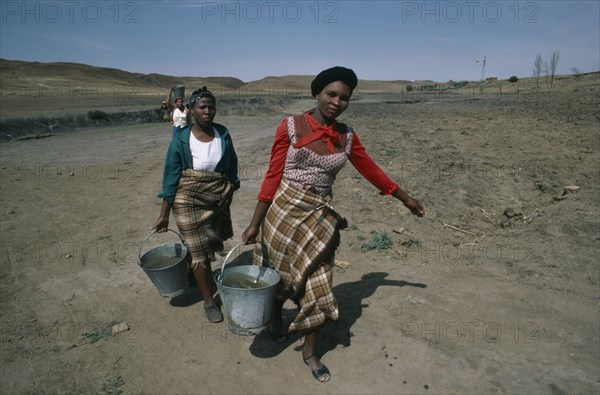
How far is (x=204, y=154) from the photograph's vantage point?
314cm

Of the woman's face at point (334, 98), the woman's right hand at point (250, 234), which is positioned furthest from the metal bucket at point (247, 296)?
the woman's face at point (334, 98)

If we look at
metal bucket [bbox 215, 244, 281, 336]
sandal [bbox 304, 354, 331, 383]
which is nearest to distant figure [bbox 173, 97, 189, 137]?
metal bucket [bbox 215, 244, 281, 336]

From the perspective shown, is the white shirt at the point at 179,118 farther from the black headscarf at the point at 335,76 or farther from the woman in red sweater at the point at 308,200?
the black headscarf at the point at 335,76

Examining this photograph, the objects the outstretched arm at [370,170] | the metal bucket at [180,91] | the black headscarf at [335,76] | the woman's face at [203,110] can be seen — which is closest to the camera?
the black headscarf at [335,76]

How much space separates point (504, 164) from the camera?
328 inches

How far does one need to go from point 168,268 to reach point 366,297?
6.30 ft

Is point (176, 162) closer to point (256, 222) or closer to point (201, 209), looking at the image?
point (201, 209)

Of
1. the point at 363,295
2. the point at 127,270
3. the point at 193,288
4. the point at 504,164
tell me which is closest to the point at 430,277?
the point at 363,295

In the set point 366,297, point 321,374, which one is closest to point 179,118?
point 366,297

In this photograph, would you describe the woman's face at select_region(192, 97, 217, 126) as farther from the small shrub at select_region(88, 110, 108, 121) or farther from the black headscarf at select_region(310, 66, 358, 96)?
the small shrub at select_region(88, 110, 108, 121)

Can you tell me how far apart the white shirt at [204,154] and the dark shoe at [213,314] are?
4.15 feet

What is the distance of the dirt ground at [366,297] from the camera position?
2.80 m

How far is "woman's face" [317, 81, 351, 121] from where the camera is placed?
241cm

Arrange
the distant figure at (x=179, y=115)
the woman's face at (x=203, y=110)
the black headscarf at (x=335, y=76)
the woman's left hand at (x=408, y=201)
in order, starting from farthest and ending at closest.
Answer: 1. the distant figure at (x=179, y=115)
2. the woman's face at (x=203, y=110)
3. the woman's left hand at (x=408, y=201)
4. the black headscarf at (x=335, y=76)
